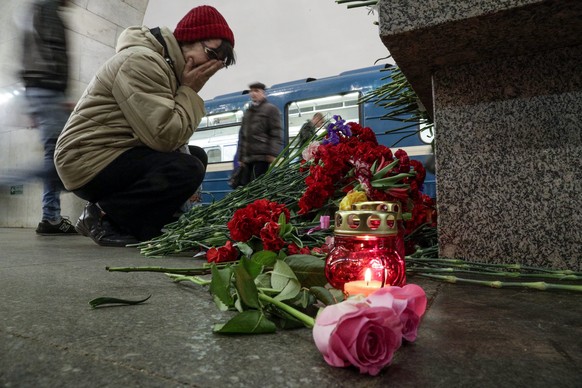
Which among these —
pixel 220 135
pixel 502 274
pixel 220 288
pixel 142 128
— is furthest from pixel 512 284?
pixel 220 135

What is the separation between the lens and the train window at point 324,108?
19.2 ft

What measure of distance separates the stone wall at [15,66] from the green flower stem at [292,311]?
5.37m

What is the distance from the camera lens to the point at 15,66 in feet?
17.9

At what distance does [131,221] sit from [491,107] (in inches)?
88.3

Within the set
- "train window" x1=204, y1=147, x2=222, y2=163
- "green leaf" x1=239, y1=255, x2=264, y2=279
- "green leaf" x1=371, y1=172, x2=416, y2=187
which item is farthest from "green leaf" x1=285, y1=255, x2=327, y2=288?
"train window" x1=204, y1=147, x2=222, y2=163

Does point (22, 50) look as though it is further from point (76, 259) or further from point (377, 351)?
point (377, 351)

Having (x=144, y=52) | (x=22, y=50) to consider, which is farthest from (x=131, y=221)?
(x=22, y=50)

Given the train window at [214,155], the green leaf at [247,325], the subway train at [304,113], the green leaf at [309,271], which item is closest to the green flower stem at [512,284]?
the green leaf at [309,271]

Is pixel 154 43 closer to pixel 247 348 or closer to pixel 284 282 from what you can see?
pixel 284 282

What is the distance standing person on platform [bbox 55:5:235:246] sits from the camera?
93.8 inches

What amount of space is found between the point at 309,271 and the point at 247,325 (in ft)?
0.89

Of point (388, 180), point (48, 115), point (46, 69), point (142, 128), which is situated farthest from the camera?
point (48, 115)

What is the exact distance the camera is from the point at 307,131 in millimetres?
2332

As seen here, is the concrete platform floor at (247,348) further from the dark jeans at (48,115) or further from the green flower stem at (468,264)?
the dark jeans at (48,115)
